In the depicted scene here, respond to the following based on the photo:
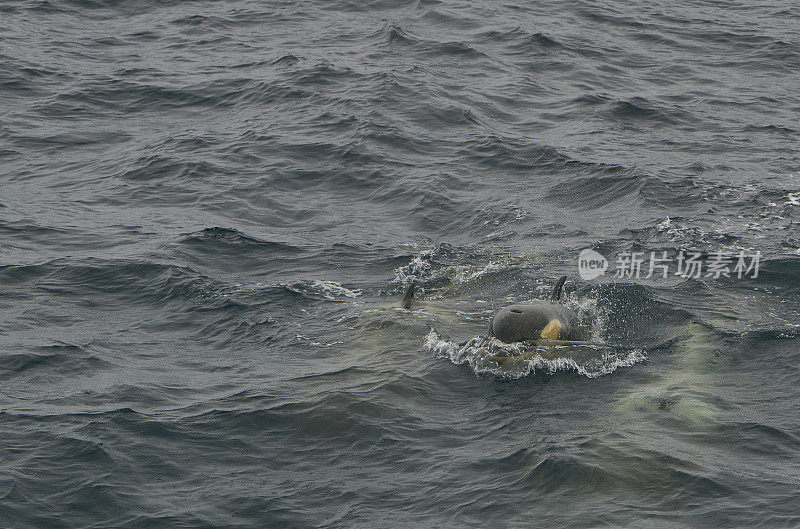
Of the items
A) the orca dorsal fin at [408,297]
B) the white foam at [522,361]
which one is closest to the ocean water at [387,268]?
the white foam at [522,361]

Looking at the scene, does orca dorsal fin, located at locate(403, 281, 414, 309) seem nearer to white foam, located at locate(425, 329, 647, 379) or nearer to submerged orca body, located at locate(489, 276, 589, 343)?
white foam, located at locate(425, 329, 647, 379)

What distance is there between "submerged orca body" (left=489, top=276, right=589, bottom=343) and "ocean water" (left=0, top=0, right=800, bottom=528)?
41 cm

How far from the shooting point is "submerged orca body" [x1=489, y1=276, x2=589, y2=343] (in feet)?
54.2

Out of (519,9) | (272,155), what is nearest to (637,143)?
(272,155)

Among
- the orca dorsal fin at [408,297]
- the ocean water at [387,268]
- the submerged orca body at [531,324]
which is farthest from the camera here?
the orca dorsal fin at [408,297]

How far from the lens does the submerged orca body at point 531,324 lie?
650 inches

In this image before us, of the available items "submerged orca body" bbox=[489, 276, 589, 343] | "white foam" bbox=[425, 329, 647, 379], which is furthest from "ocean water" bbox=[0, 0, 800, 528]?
"submerged orca body" bbox=[489, 276, 589, 343]

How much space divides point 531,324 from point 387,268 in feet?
17.2

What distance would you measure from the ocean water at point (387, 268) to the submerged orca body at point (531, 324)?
0.41 m

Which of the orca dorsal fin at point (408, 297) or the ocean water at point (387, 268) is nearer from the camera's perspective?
the ocean water at point (387, 268)

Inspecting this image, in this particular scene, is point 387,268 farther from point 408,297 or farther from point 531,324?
point 531,324

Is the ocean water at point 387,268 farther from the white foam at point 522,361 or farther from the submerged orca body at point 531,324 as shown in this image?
the submerged orca body at point 531,324

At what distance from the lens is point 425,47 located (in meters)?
35.5

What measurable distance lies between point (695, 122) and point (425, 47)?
10.1m
